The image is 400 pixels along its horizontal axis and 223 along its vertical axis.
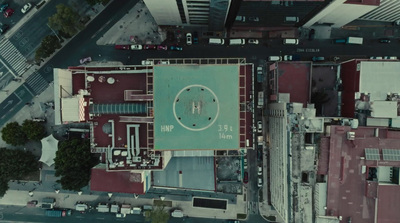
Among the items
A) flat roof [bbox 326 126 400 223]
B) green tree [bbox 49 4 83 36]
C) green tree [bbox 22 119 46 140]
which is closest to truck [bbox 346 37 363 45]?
flat roof [bbox 326 126 400 223]

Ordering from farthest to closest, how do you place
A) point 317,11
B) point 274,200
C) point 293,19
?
point 274,200, point 293,19, point 317,11

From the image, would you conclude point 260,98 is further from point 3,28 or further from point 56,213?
point 3,28

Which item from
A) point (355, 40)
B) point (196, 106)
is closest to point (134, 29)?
point (196, 106)

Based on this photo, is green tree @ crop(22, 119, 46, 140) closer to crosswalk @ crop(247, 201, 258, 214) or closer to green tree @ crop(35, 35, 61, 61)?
green tree @ crop(35, 35, 61, 61)

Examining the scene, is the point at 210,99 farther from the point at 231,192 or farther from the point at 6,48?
the point at 6,48

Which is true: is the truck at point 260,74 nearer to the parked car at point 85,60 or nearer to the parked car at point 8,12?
the parked car at point 85,60

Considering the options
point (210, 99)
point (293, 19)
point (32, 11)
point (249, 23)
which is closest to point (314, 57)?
point (293, 19)
